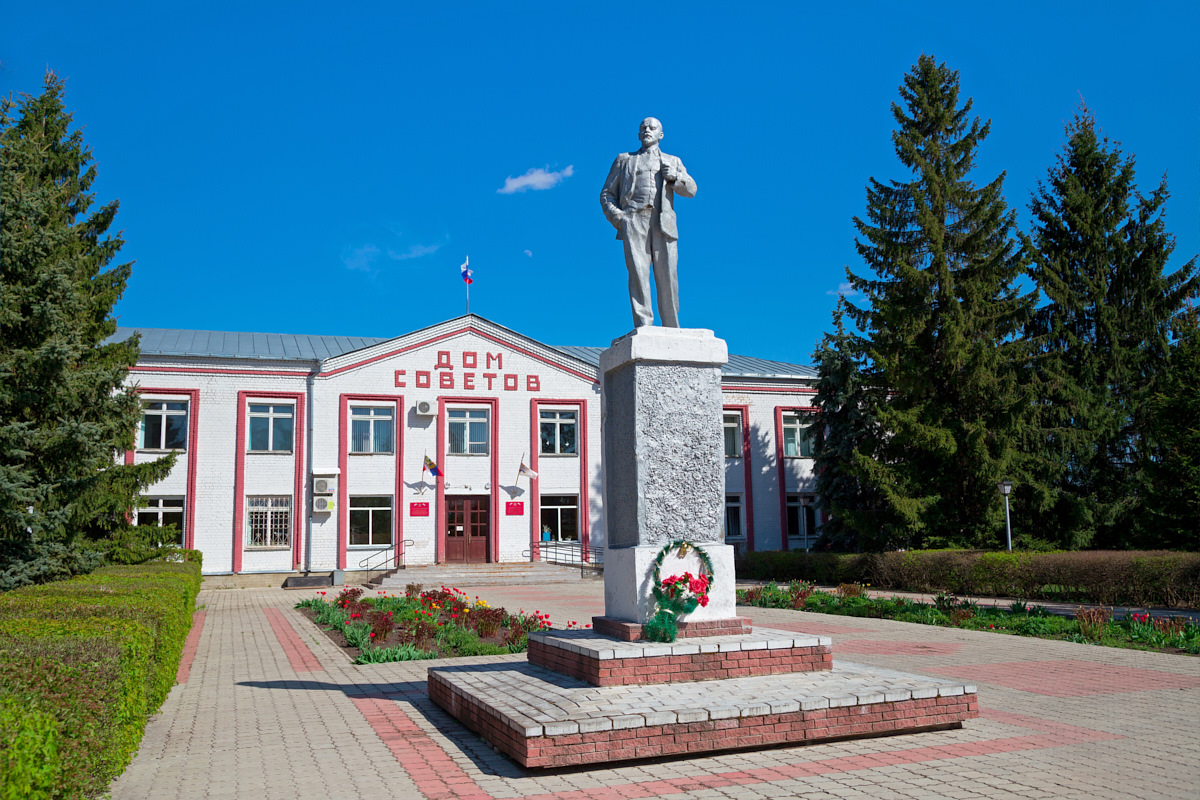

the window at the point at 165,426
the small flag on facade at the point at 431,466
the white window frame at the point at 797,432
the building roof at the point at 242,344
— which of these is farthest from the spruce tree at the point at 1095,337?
the window at the point at 165,426

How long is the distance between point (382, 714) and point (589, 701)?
8.04 ft

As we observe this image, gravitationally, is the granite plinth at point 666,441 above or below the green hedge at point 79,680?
above

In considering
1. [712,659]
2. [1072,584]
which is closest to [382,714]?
[712,659]

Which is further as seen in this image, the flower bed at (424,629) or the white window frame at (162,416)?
the white window frame at (162,416)

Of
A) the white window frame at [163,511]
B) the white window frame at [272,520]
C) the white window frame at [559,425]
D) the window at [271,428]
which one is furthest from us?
the white window frame at [559,425]

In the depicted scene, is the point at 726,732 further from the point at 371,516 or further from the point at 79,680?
the point at 371,516

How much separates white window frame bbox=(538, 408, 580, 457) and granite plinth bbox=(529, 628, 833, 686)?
2246 cm

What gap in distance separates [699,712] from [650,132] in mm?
5130

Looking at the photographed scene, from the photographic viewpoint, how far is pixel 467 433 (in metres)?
28.5

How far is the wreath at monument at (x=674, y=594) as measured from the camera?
6512 millimetres

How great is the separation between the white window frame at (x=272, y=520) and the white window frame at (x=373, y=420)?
2.72m

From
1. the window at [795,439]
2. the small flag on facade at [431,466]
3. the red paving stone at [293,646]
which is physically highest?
the window at [795,439]

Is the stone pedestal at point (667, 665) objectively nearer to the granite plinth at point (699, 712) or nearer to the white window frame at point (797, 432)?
the granite plinth at point (699, 712)

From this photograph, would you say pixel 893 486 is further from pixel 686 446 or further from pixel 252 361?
pixel 252 361
